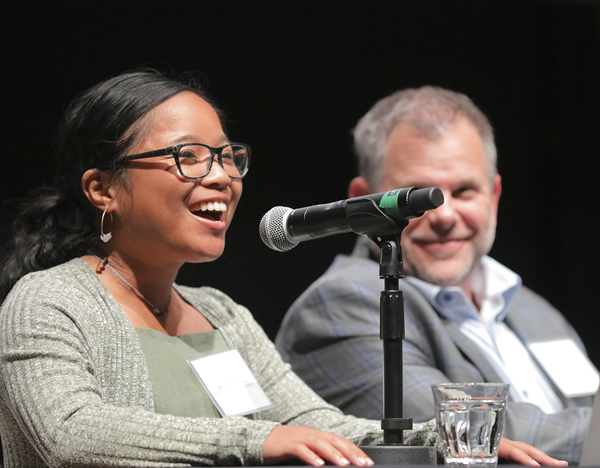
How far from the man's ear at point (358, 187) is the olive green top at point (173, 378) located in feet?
3.33

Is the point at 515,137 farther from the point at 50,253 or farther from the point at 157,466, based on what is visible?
the point at 157,466

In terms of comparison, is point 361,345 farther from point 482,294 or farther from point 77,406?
point 77,406

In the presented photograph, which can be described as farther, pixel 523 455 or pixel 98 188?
pixel 98 188

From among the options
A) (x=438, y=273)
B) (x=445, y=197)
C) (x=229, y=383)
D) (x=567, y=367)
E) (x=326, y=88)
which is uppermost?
(x=326, y=88)

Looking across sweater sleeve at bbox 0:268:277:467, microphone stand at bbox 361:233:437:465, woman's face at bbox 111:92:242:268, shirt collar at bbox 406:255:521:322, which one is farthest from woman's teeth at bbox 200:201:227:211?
shirt collar at bbox 406:255:521:322

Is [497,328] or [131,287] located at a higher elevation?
[131,287]

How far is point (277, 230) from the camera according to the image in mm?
1291

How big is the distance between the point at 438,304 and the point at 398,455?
4.35ft

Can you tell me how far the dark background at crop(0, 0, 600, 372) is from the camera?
7.11 feet

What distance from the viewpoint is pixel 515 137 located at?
274 centimetres

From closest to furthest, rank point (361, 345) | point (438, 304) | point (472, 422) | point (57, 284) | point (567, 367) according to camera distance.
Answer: point (472, 422) → point (57, 284) → point (361, 345) → point (438, 304) → point (567, 367)

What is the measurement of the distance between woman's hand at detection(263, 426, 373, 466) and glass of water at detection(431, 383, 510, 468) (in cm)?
15

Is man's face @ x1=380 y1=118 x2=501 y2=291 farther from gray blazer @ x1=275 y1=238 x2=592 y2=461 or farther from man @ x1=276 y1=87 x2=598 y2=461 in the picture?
gray blazer @ x1=275 y1=238 x2=592 y2=461

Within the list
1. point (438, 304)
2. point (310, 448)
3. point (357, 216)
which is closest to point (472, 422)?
point (310, 448)
